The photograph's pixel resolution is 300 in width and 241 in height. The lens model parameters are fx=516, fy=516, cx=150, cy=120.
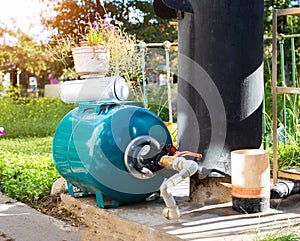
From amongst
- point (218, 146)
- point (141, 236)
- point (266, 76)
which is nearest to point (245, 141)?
point (218, 146)

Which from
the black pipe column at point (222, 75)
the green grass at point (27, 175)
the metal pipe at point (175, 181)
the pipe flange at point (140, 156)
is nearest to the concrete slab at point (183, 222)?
the metal pipe at point (175, 181)

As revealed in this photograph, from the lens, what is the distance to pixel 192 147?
10.4 feet

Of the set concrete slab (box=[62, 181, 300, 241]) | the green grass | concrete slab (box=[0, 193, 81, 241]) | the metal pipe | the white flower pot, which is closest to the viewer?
concrete slab (box=[62, 181, 300, 241])

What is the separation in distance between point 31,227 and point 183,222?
115 centimetres

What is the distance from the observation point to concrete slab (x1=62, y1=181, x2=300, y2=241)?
2.59m

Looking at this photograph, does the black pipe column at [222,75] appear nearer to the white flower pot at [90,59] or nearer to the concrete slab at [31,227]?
the white flower pot at [90,59]

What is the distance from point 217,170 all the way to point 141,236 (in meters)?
0.65

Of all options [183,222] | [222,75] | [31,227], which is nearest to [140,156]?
[183,222]

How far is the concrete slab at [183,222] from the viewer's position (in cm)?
259

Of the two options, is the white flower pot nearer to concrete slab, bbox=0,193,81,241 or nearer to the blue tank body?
the blue tank body

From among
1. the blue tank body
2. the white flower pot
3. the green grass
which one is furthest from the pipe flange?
the green grass

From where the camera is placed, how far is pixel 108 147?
301cm

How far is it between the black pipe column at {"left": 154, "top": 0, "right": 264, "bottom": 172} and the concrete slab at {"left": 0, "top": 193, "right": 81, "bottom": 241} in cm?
98

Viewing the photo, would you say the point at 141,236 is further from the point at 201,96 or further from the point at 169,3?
the point at 169,3
